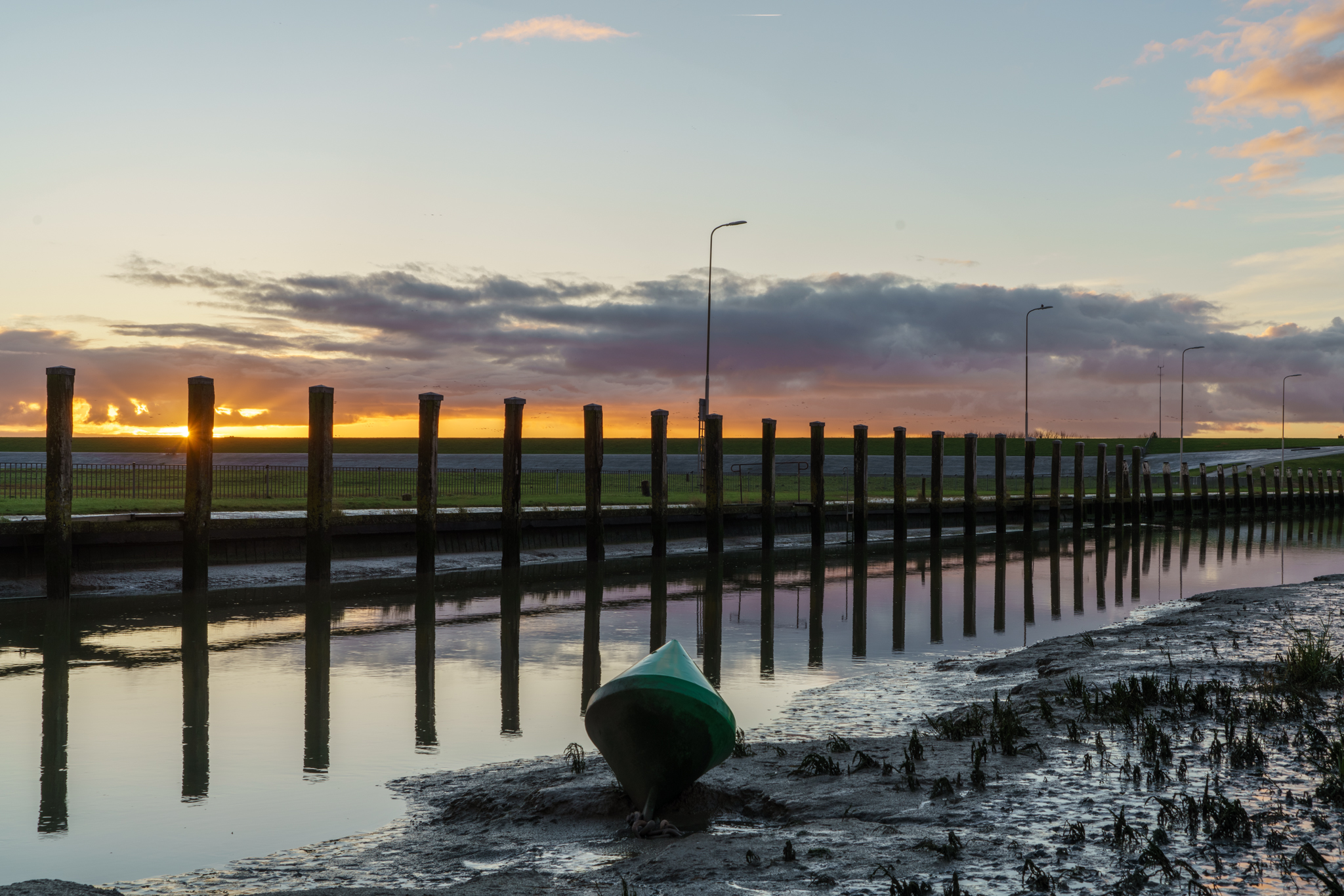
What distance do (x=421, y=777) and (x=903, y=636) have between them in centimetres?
915

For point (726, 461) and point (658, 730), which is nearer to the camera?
point (658, 730)

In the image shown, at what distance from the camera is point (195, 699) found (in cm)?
1034

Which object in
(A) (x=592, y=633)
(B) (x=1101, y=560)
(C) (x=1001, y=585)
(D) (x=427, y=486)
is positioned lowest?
(B) (x=1101, y=560)

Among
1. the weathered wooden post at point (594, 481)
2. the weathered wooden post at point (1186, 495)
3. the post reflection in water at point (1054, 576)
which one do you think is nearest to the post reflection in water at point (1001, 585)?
the post reflection in water at point (1054, 576)

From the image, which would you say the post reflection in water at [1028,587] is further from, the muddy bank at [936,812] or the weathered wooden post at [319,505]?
the weathered wooden post at [319,505]

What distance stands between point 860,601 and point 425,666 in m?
9.29

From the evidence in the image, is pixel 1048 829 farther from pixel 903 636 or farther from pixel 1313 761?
pixel 903 636

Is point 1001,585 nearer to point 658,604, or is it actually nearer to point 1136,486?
point 658,604

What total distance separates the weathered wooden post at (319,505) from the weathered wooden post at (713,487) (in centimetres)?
986

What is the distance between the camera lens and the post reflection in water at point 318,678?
8.32 meters

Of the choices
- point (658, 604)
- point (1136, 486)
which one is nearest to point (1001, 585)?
point (658, 604)

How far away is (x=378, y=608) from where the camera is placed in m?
16.5

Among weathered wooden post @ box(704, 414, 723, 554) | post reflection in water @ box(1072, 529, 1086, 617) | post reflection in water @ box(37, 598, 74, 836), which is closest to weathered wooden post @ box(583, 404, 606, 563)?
weathered wooden post @ box(704, 414, 723, 554)

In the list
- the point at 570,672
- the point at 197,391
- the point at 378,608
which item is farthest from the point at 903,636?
the point at 197,391
